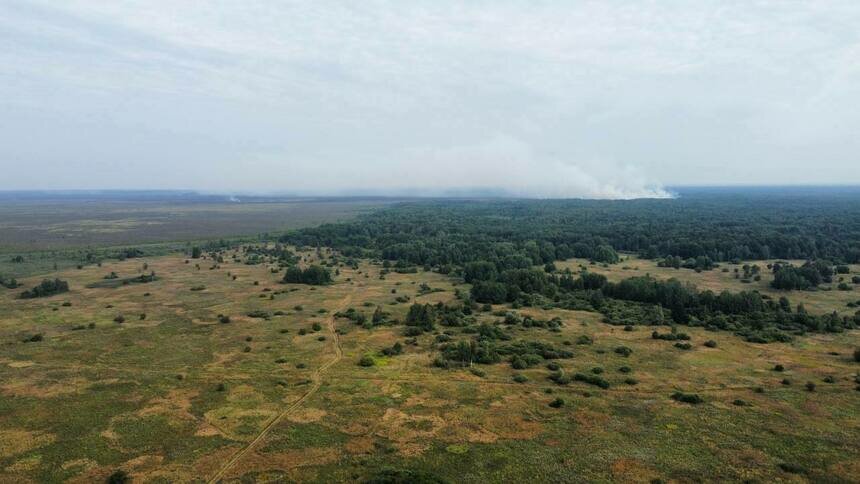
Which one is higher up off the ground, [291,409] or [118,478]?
[118,478]

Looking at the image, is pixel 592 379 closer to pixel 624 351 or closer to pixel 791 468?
pixel 624 351

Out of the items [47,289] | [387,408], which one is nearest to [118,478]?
[387,408]

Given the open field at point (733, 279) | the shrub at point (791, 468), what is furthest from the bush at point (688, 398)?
the open field at point (733, 279)

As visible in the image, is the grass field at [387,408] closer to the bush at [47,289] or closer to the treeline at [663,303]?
the treeline at [663,303]

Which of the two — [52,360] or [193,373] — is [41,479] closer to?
[193,373]

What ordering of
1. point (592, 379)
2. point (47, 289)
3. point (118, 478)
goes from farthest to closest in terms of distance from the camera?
point (47, 289) → point (592, 379) → point (118, 478)

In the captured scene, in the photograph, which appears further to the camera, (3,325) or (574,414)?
(3,325)

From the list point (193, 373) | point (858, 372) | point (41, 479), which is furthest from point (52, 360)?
point (858, 372)

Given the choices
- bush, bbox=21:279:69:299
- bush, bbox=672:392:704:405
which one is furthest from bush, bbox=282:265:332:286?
bush, bbox=672:392:704:405
